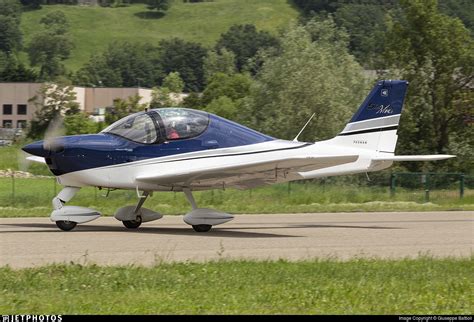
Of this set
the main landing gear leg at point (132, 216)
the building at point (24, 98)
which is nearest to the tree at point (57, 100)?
the building at point (24, 98)

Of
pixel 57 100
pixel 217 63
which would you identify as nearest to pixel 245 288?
pixel 57 100

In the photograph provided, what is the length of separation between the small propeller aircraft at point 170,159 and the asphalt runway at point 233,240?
0.67 meters

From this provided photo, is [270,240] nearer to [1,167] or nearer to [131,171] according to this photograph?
[131,171]

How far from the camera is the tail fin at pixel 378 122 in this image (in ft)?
69.1

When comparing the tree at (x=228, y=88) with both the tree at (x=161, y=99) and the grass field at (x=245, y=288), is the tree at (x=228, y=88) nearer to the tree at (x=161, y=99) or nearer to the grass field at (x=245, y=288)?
the tree at (x=161, y=99)

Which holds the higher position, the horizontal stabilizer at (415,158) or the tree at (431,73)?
the horizontal stabilizer at (415,158)

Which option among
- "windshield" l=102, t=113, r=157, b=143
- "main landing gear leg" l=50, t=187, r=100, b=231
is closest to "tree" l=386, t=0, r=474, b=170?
"windshield" l=102, t=113, r=157, b=143

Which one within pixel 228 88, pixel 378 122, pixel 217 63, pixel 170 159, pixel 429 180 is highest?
pixel 378 122

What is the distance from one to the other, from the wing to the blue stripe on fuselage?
43 centimetres

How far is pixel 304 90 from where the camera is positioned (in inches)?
1966

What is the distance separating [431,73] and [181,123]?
36150 mm

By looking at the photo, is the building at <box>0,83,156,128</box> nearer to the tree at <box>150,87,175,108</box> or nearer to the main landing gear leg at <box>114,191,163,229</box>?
the tree at <box>150,87,175,108</box>

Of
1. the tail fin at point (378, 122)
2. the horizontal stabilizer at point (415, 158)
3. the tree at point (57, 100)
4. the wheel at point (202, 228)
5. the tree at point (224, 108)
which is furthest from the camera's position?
the tree at point (57, 100)

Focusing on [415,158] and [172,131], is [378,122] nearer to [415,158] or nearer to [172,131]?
[415,158]
